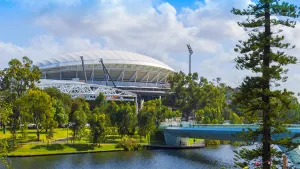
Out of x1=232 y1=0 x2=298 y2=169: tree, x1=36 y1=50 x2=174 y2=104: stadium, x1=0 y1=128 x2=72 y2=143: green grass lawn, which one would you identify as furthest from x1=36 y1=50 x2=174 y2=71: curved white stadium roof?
x1=232 y1=0 x2=298 y2=169: tree

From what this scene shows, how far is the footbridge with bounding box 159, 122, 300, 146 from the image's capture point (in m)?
36.3

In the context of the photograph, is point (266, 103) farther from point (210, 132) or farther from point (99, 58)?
point (99, 58)

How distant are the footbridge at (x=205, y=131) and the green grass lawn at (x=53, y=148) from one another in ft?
33.8

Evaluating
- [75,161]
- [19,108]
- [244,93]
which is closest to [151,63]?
[19,108]

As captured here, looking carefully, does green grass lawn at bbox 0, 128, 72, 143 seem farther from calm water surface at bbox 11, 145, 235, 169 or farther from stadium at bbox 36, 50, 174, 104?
stadium at bbox 36, 50, 174, 104

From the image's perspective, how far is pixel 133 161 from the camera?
142 ft

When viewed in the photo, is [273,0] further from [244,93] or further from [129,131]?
[129,131]

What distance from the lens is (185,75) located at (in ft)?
287

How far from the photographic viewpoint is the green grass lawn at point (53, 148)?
46.5m

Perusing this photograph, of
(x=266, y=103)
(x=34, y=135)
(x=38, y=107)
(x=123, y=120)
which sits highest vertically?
(x=38, y=107)

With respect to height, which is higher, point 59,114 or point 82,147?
point 59,114

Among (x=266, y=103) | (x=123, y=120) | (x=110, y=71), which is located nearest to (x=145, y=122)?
(x=123, y=120)

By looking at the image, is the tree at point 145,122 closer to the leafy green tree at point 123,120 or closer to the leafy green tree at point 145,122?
the leafy green tree at point 145,122

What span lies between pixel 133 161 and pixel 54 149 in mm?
11686
